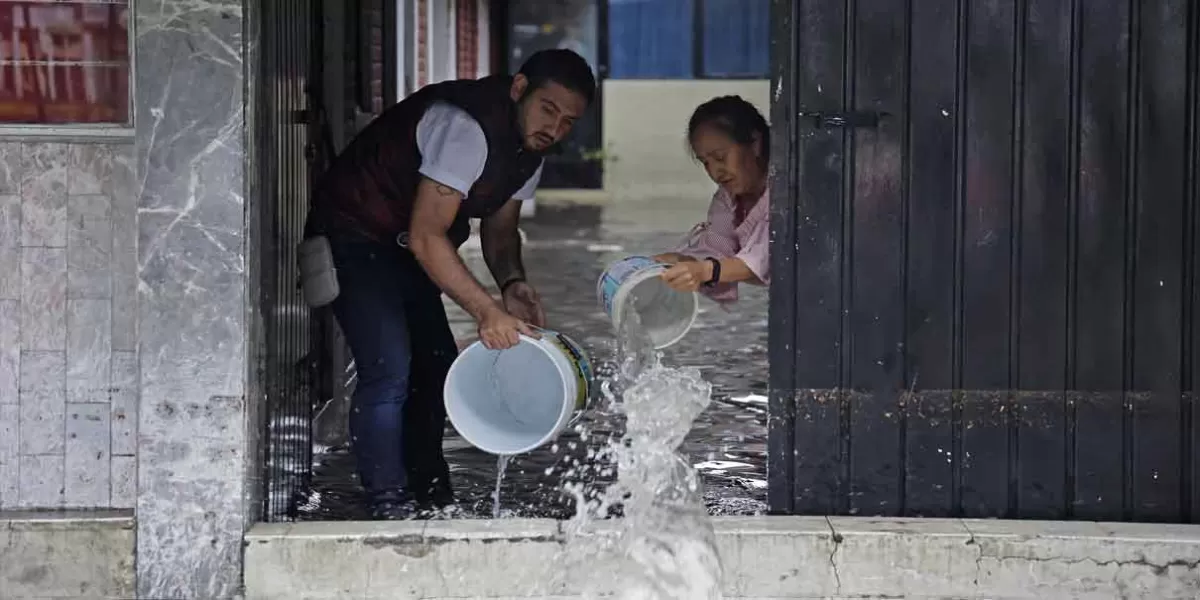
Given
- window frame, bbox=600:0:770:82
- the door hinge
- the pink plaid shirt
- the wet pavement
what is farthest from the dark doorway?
window frame, bbox=600:0:770:82

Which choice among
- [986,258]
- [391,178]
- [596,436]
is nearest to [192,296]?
[391,178]

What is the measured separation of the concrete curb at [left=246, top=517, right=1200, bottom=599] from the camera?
5.40 meters

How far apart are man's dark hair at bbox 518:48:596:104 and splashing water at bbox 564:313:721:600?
34.1 inches

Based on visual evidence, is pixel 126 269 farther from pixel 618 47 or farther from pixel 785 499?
pixel 618 47

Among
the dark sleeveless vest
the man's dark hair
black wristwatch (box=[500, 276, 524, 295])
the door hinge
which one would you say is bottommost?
black wristwatch (box=[500, 276, 524, 295])

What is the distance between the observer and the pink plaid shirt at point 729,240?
19.3 feet

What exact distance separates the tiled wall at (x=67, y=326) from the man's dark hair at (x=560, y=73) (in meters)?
1.45

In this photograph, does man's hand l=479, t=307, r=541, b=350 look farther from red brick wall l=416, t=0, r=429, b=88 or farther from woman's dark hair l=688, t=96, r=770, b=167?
red brick wall l=416, t=0, r=429, b=88

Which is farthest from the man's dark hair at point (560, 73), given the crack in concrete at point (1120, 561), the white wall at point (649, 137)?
the white wall at point (649, 137)

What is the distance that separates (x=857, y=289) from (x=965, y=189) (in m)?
0.47

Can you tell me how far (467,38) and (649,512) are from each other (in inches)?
560

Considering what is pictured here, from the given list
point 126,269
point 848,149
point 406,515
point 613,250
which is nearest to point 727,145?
point 848,149

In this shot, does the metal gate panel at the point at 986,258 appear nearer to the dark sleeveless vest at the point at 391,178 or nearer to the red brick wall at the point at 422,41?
the dark sleeveless vest at the point at 391,178

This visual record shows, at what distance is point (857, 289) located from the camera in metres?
5.57
